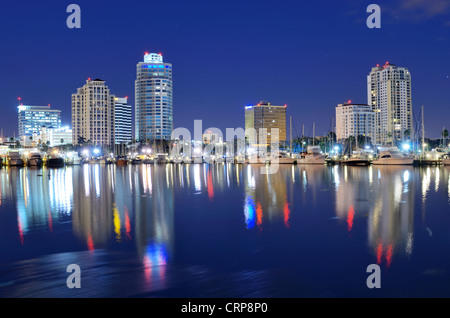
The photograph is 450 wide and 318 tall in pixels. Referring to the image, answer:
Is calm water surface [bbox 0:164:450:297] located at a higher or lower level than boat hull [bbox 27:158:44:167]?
lower

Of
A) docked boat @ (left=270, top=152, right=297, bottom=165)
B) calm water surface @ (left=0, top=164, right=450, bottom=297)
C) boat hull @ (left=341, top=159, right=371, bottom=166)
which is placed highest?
docked boat @ (left=270, top=152, right=297, bottom=165)

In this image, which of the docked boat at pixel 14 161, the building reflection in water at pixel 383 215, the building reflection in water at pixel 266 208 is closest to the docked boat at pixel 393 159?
the building reflection in water at pixel 383 215

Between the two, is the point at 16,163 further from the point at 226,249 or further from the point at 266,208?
the point at 226,249

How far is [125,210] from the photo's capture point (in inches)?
862

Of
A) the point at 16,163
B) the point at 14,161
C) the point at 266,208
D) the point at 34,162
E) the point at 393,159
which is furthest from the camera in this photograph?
the point at 14,161

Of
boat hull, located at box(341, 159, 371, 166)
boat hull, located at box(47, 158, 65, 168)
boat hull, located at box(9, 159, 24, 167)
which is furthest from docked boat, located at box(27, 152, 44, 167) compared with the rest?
boat hull, located at box(341, 159, 371, 166)

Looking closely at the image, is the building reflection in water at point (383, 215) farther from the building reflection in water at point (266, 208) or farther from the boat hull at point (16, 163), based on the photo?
the boat hull at point (16, 163)

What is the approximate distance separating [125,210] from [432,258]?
14807mm

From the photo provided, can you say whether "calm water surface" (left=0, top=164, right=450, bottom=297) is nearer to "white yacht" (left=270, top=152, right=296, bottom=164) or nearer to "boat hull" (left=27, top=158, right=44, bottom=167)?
"white yacht" (left=270, top=152, right=296, bottom=164)

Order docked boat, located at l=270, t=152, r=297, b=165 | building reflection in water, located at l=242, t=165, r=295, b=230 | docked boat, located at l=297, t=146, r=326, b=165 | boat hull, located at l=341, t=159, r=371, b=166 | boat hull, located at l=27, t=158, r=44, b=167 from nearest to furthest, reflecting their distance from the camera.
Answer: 1. building reflection in water, located at l=242, t=165, r=295, b=230
2. boat hull, located at l=341, t=159, r=371, b=166
3. docked boat, located at l=297, t=146, r=326, b=165
4. docked boat, located at l=270, t=152, r=297, b=165
5. boat hull, located at l=27, t=158, r=44, b=167

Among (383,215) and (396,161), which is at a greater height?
(396,161)

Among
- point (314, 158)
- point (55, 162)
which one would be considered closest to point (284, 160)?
point (314, 158)

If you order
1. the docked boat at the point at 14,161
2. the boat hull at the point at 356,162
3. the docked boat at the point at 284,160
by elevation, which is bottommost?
the boat hull at the point at 356,162
